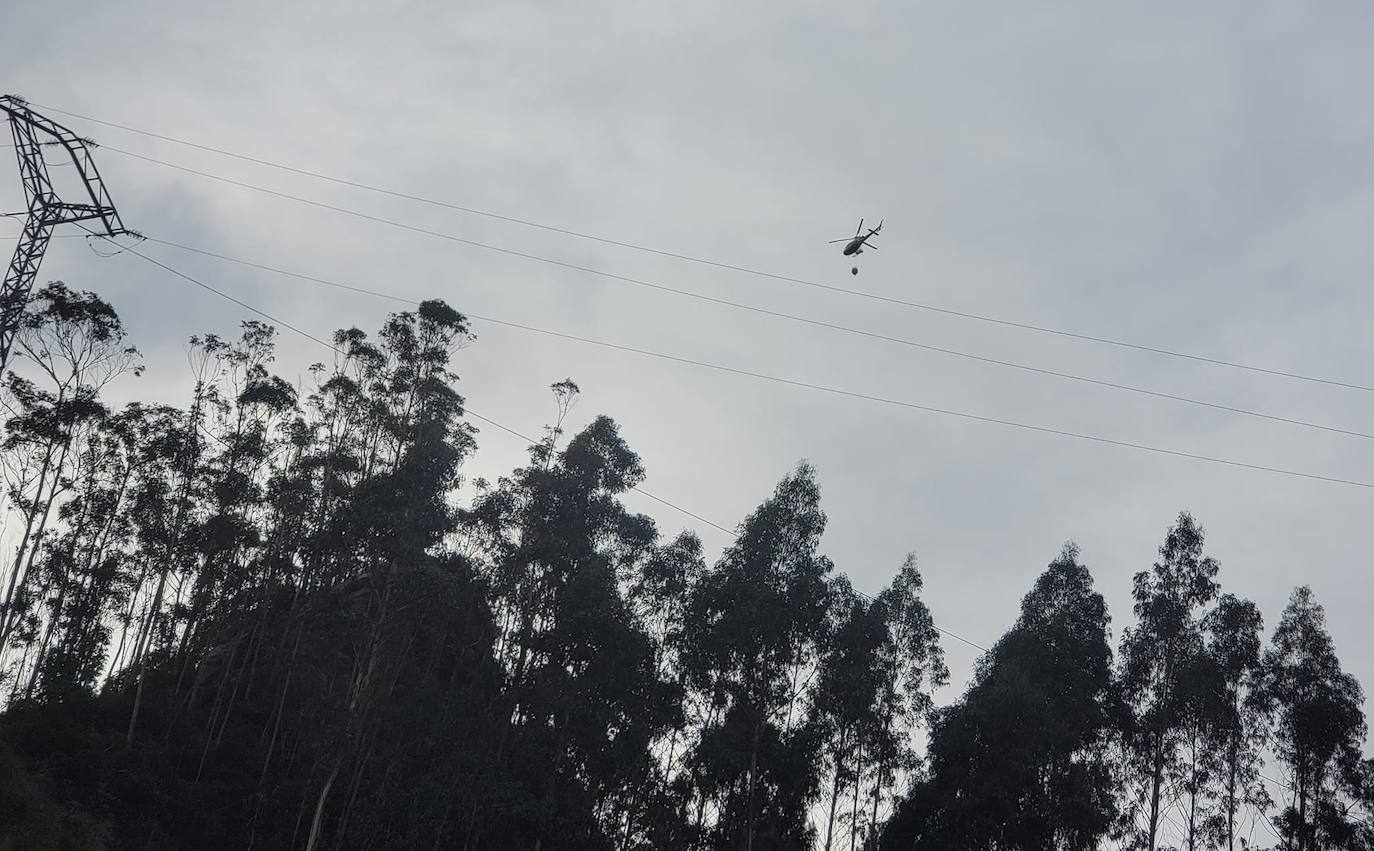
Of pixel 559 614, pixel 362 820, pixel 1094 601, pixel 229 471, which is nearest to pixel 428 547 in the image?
pixel 559 614

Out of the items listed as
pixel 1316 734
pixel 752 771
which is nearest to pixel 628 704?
pixel 752 771

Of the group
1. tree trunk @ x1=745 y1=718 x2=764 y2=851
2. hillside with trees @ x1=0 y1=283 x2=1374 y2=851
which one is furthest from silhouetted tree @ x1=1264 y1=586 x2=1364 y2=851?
tree trunk @ x1=745 y1=718 x2=764 y2=851

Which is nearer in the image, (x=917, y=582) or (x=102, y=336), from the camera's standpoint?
(x=102, y=336)

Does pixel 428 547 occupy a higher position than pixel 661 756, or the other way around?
pixel 428 547

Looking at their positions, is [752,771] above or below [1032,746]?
below

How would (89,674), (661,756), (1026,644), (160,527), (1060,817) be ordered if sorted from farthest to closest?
(89,674) → (160,527) → (1026,644) → (661,756) → (1060,817)

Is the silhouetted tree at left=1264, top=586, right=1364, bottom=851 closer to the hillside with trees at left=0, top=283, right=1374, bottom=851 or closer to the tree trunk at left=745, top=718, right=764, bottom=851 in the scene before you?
the hillside with trees at left=0, top=283, right=1374, bottom=851

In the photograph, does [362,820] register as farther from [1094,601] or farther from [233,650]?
[1094,601]

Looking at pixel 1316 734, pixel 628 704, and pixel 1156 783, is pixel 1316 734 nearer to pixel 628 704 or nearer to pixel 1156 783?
pixel 1156 783

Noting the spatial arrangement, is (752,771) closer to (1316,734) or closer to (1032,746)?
(1032,746)

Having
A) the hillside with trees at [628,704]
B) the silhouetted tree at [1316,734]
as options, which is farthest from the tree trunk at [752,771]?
the silhouetted tree at [1316,734]

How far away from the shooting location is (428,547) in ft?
120

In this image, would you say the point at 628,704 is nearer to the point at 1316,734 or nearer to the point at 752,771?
the point at 752,771

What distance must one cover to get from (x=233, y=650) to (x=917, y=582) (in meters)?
30.0
